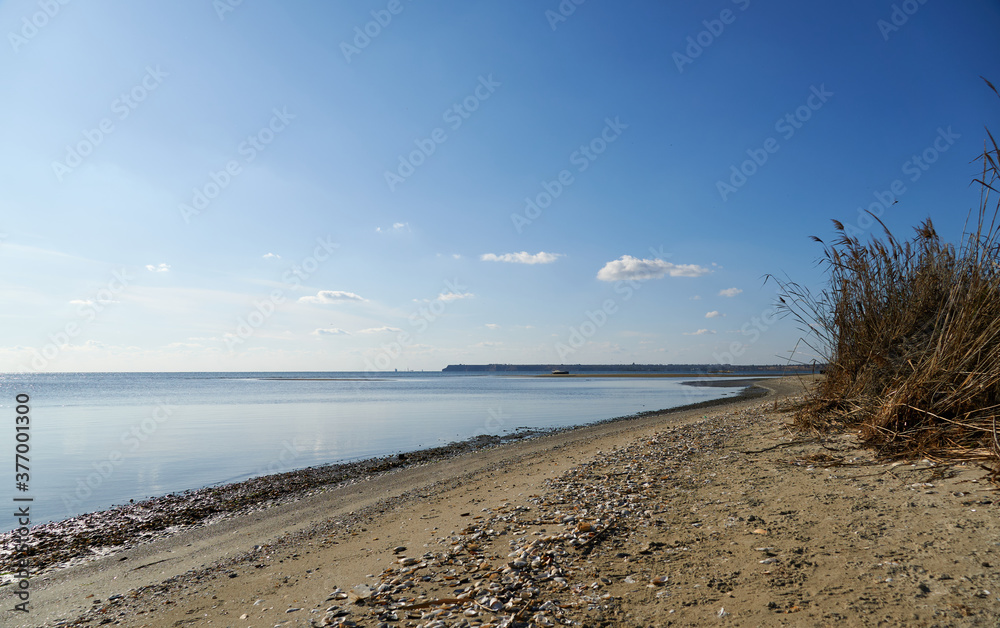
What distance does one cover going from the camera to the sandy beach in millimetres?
3736

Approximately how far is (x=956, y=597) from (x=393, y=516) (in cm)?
778

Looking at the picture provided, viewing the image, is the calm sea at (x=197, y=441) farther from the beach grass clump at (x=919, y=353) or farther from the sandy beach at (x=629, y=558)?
the beach grass clump at (x=919, y=353)

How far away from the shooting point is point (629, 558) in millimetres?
4844

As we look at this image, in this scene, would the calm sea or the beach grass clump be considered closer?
the beach grass clump

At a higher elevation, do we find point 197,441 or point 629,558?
point 197,441

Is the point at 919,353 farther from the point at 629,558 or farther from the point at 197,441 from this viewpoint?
the point at 197,441

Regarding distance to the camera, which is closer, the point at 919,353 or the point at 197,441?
the point at 919,353

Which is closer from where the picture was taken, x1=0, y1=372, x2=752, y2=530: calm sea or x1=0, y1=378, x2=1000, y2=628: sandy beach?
x1=0, y1=378, x2=1000, y2=628: sandy beach

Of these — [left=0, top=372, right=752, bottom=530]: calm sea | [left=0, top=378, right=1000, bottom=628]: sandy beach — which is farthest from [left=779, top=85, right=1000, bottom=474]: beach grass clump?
[left=0, top=372, right=752, bottom=530]: calm sea

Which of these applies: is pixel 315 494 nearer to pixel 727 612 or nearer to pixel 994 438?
pixel 727 612

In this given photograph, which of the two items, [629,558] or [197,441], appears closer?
[629,558]

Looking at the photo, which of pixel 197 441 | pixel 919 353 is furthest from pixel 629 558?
pixel 197 441

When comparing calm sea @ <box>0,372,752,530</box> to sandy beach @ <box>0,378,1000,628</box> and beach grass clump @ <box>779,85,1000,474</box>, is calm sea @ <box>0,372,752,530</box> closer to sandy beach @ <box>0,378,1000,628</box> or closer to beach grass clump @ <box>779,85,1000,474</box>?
sandy beach @ <box>0,378,1000,628</box>

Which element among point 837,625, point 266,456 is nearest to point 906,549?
point 837,625
